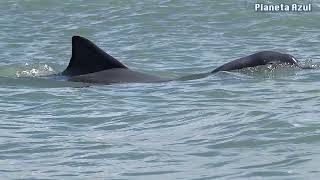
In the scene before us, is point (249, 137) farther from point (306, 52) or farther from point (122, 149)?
point (306, 52)

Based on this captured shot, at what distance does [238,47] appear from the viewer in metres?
17.3

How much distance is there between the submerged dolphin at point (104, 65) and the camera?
13.1 meters

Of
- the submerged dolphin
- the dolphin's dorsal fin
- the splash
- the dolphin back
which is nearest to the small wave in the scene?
the splash

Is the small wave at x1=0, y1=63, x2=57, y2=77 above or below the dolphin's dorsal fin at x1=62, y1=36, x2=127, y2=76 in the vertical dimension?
below

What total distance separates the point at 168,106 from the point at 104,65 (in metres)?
2.96

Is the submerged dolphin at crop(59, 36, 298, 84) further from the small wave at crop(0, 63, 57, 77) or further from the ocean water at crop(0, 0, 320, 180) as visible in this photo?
the small wave at crop(0, 63, 57, 77)

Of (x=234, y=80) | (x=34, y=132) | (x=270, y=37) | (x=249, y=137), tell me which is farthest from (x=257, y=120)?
(x=270, y=37)

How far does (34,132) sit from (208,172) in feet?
8.53

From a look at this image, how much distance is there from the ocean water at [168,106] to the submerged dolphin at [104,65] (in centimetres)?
27

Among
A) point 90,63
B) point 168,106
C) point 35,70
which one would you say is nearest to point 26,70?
point 35,70

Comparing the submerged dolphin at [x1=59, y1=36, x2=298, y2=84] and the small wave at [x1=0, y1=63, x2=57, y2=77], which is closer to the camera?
the submerged dolphin at [x1=59, y1=36, x2=298, y2=84]

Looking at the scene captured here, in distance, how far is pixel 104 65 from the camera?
13.5 metres

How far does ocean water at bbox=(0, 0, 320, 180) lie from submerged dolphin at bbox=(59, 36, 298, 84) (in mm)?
272

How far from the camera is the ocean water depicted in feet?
25.2
